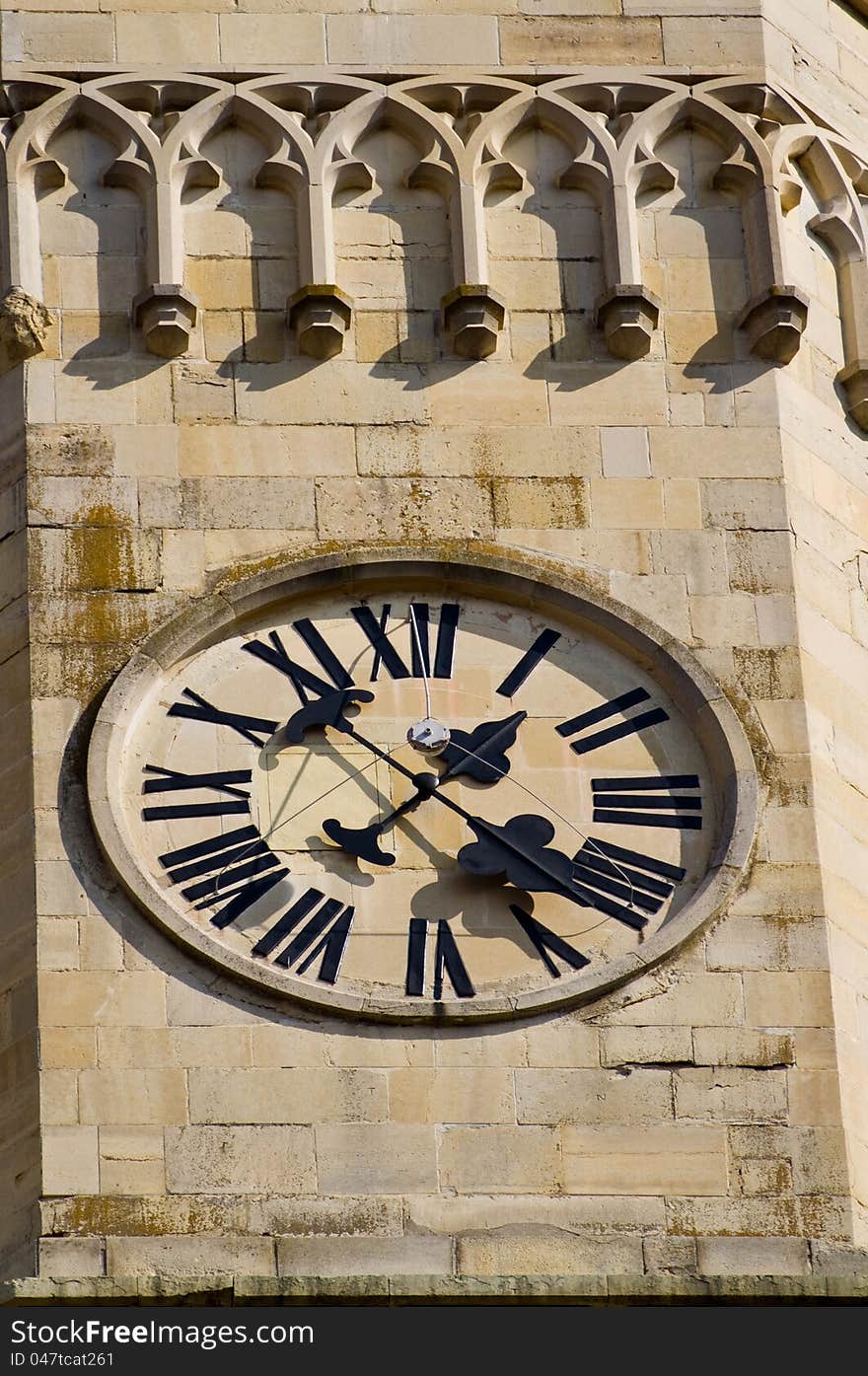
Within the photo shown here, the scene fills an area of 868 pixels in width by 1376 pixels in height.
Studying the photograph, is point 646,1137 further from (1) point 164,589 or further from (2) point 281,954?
(1) point 164,589

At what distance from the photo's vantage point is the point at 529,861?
2078cm

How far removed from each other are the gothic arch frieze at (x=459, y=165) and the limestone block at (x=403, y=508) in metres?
0.74

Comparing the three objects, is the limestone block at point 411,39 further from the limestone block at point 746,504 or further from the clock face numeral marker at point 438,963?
the clock face numeral marker at point 438,963

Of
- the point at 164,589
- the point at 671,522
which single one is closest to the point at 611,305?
the point at 671,522

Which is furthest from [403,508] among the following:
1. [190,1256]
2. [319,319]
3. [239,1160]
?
[190,1256]

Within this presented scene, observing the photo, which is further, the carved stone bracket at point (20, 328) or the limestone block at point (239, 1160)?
the carved stone bracket at point (20, 328)

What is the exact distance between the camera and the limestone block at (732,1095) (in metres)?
20.2

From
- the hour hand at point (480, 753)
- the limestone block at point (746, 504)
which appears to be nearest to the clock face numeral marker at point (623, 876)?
the hour hand at point (480, 753)

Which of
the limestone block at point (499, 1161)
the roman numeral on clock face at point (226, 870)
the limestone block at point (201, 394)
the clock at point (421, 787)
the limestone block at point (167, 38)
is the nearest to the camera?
the limestone block at point (499, 1161)

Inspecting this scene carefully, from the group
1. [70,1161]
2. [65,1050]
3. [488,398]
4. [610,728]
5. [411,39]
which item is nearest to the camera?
[70,1161]

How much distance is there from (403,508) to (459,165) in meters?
1.84

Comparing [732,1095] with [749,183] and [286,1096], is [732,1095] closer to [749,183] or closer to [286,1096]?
[286,1096]

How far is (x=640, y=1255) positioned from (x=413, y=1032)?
4.59 ft


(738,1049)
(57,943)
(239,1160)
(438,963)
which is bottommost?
(239,1160)
